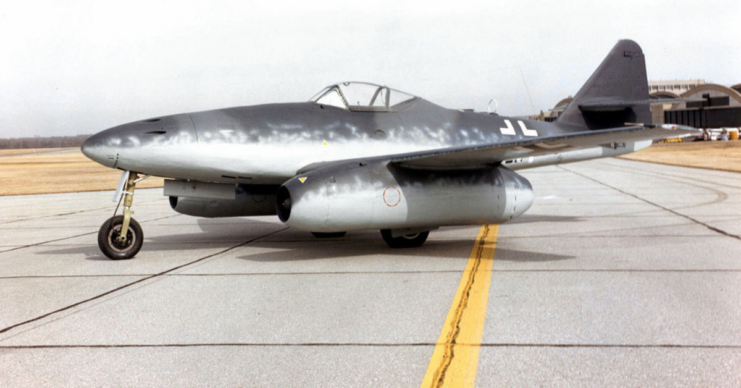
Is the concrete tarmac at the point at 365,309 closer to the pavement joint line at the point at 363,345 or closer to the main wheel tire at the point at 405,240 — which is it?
the pavement joint line at the point at 363,345

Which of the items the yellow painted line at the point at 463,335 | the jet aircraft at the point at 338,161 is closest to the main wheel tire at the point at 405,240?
Result: the jet aircraft at the point at 338,161

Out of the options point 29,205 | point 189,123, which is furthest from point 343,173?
point 29,205

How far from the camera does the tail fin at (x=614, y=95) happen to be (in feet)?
41.2

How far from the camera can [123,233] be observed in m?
8.24

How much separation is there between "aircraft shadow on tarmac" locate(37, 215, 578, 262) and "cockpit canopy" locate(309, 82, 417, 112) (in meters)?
2.03

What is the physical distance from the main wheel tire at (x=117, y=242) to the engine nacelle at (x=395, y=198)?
6.86 feet

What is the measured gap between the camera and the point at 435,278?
655cm

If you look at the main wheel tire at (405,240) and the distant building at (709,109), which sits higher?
the main wheel tire at (405,240)

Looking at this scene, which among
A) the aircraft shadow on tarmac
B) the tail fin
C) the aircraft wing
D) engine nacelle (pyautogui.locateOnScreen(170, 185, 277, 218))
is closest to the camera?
the aircraft wing

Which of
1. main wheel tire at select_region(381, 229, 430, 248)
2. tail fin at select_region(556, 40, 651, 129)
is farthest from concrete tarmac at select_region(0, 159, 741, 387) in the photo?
tail fin at select_region(556, 40, 651, 129)

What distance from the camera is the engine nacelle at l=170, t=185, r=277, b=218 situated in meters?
9.70

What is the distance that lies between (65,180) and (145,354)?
3176 centimetres

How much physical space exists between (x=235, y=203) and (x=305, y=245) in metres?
1.32

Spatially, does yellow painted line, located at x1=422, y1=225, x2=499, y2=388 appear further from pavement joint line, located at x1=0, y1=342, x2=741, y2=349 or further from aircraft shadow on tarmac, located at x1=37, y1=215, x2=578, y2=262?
aircraft shadow on tarmac, located at x1=37, y1=215, x2=578, y2=262
